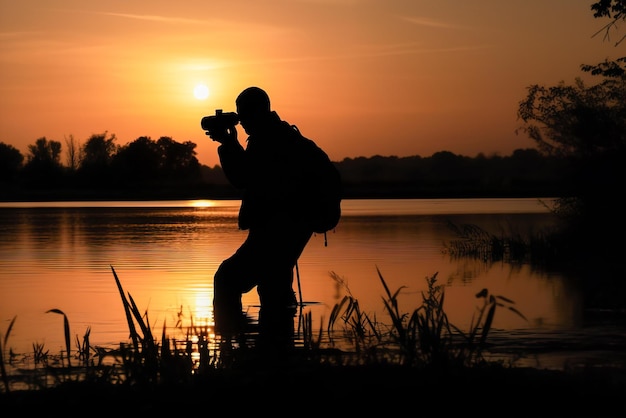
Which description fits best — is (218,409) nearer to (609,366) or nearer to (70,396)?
(70,396)

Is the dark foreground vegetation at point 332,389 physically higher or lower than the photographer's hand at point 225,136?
lower

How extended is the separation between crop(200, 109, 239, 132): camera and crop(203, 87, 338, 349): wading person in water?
0.08 ft

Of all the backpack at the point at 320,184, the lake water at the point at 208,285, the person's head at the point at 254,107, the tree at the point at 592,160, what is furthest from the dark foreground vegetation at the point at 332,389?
the tree at the point at 592,160

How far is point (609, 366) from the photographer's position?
8.16 meters

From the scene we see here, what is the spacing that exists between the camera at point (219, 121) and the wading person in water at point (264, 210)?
24 millimetres

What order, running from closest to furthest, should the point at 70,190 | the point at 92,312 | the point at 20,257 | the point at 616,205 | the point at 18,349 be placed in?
1. the point at 18,349
2. the point at 92,312
3. the point at 616,205
4. the point at 20,257
5. the point at 70,190

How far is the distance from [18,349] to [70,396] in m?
4.05

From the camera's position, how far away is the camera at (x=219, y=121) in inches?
312

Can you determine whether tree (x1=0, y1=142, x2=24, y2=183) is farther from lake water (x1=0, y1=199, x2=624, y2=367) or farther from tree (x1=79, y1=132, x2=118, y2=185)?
lake water (x1=0, y1=199, x2=624, y2=367)

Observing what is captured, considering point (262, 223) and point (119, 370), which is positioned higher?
point (262, 223)

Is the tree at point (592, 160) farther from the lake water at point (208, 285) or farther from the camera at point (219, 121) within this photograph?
the camera at point (219, 121)

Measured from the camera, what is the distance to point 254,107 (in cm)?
815

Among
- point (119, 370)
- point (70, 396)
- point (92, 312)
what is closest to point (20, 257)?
point (92, 312)

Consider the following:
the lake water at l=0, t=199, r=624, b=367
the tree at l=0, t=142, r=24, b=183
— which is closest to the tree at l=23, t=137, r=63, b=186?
the tree at l=0, t=142, r=24, b=183
